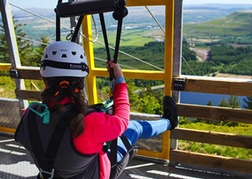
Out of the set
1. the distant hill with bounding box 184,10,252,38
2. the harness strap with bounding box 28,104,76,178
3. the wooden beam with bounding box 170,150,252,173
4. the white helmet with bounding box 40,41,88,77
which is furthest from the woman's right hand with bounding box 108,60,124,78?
the distant hill with bounding box 184,10,252,38

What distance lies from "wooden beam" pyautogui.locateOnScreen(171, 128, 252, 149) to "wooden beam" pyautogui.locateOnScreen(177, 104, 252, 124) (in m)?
0.17

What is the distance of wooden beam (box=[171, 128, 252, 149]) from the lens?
7.84ft

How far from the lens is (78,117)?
1268 millimetres

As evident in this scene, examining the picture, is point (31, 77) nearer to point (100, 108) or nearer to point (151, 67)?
point (151, 67)

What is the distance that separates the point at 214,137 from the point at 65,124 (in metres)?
1.64

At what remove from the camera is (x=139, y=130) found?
210 cm

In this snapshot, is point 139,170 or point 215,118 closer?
point 215,118

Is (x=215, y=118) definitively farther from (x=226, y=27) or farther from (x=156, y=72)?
(x=226, y=27)

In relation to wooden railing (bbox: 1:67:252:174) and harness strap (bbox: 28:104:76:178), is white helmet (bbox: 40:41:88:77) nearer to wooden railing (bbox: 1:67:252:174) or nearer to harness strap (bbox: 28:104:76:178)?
harness strap (bbox: 28:104:76:178)

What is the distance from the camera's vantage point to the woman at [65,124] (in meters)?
1.30

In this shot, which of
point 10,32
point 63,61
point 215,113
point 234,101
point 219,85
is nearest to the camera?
point 63,61

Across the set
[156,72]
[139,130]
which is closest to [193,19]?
[156,72]

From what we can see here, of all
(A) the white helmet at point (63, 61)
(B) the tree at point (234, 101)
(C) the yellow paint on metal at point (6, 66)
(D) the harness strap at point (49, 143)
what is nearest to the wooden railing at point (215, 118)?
(B) the tree at point (234, 101)

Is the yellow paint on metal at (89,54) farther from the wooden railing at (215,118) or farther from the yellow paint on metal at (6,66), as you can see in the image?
the yellow paint on metal at (6,66)
